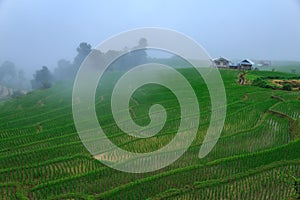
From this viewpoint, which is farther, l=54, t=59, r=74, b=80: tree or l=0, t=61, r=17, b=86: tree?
l=0, t=61, r=17, b=86: tree

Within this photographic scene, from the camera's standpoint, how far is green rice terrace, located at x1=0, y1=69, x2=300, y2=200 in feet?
26.5

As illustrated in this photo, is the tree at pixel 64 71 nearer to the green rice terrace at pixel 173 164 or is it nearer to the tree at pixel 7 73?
the tree at pixel 7 73

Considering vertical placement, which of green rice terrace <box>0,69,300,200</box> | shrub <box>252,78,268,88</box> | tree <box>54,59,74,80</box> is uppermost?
tree <box>54,59,74,80</box>

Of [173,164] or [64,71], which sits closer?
[173,164]

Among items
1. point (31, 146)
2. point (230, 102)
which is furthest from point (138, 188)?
point (230, 102)

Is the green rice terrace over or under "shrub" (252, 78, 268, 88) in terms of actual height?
under

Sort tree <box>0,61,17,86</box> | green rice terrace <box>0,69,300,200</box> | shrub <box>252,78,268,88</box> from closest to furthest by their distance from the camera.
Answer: green rice terrace <box>0,69,300,200</box>
shrub <box>252,78,268,88</box>
tree <box>0,61,17,86</box>

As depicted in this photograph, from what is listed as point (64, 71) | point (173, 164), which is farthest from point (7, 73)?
point (173, 164)

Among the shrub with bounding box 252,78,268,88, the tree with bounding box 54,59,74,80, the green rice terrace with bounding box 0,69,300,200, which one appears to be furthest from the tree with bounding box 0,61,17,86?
the shrub with bounding box 252,78,268,88

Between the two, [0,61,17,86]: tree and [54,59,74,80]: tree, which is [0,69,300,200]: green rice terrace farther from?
[0,61,17,86]: tree

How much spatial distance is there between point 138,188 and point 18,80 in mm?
78372

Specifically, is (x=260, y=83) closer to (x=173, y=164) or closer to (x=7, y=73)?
(x=173, y=164)

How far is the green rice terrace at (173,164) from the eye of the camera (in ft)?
26.5

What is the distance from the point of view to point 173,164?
32.5ft
